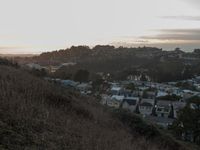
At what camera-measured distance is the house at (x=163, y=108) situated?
118 ft

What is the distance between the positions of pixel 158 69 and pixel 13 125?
75274 millimetres

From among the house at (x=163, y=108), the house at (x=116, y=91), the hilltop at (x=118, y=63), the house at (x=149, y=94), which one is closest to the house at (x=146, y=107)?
the house at (x=163, y=108)

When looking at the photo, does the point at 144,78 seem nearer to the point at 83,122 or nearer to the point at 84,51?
the point at 84,51

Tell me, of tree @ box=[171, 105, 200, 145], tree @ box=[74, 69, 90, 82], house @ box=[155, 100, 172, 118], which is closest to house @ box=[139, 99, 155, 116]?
house @ box=[155, 100, 172, 118]

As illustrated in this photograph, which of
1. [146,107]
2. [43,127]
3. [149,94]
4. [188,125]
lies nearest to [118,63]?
[149,94]

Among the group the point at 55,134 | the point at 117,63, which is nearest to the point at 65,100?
the point at 55,134

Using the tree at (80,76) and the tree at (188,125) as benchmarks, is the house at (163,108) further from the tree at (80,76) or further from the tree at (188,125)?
the tree at (188,125)

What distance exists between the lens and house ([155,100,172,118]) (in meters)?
36.0

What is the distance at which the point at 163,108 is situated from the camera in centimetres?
3769

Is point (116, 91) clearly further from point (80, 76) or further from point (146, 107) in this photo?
point (146, 107)

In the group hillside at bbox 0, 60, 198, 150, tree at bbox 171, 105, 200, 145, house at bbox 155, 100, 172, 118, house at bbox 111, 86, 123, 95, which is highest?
hillside at bbox 0, 60, 198, 150

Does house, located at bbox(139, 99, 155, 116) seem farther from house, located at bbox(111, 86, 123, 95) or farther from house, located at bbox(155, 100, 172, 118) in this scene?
house, located at bbox(111, 86, 123, 95)

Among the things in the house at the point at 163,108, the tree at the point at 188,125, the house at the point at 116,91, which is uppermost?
the tree at the point at 188,125

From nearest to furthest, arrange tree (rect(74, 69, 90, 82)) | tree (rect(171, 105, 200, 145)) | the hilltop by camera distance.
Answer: tree (rect(171, 105, 200, 145)) → tree (rect(74, 69, 90, 82)) → the hilltop
